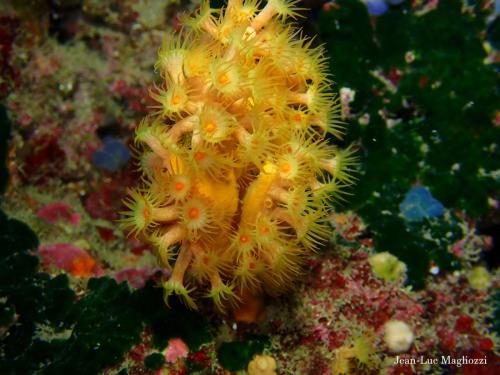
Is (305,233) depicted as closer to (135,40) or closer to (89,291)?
(89,291)

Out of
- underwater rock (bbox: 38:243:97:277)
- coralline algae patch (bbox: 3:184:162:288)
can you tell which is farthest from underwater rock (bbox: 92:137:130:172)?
underwater rock (bbox: 38:243:97:277)

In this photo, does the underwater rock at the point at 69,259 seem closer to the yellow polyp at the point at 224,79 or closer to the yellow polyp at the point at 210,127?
the yellow polyp at the point at 210,127

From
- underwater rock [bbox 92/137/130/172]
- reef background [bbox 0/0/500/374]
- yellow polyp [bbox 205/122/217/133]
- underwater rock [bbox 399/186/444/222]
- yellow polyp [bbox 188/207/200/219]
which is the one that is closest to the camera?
yellow polyp [bbox 205/122/217/133]

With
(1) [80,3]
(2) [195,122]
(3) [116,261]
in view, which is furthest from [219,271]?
(1) [80,3]

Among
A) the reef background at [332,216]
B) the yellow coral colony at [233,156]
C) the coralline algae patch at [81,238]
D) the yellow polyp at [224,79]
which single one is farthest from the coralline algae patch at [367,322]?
the yellow polyp at [224,79]

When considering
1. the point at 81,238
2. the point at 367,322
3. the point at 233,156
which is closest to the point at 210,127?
the point at 233,156

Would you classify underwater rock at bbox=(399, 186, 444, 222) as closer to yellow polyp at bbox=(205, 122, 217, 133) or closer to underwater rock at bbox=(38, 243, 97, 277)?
yellow polyp at bbox=(205, 122, 217, 133)
